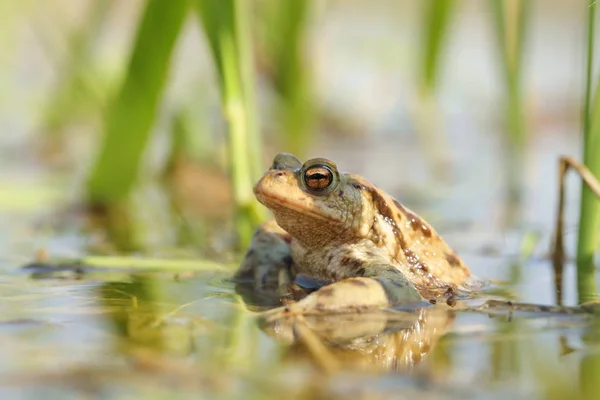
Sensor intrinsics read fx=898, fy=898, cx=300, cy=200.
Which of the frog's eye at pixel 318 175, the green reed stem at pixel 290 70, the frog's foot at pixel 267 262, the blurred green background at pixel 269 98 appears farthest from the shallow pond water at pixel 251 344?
the green reed stem at pixel 290 70

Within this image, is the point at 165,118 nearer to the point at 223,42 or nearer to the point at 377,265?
the point at 223,42

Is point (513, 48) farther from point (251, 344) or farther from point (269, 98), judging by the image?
point (269, 98)

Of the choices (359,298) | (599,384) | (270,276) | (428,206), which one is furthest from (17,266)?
(428,206)

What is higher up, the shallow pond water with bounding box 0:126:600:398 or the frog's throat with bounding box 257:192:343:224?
the frog's throat with bounding box 257:192:343:224

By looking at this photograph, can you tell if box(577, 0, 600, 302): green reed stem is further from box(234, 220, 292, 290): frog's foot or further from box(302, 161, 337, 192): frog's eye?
box(234, 220, 292, 290): frog's foot

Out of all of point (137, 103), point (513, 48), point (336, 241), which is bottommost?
point (336, 241)

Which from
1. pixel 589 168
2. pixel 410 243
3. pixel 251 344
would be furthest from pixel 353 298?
pixel 589 168

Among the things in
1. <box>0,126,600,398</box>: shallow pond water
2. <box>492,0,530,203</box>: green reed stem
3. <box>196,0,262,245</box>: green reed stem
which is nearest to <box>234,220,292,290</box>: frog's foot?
<box>0,126,600,398</box>: shallow pond water
